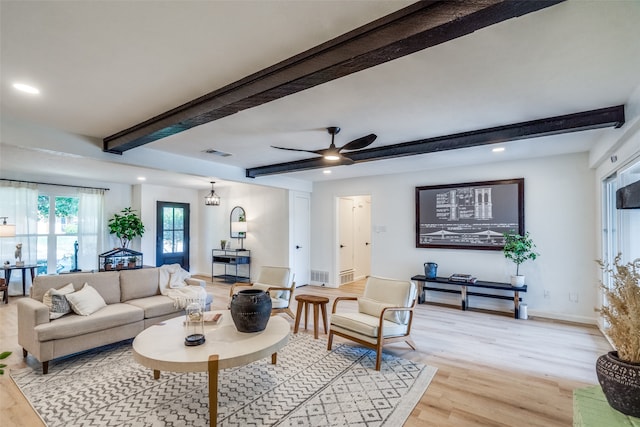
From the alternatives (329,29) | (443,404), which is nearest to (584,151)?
(443,404)

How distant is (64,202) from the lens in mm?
7098

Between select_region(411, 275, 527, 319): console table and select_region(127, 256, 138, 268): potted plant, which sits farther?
select_region(127, 256, 138, 268): potted plant

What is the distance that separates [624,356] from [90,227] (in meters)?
8.89

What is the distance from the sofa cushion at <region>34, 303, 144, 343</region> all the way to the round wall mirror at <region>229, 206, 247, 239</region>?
4.16m

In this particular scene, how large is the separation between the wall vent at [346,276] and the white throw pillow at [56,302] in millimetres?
5293

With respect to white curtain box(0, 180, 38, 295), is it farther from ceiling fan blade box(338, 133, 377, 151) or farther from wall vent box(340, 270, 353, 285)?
ceiling fan blade box(338, 133, 377, 151)

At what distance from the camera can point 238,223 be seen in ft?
26.0

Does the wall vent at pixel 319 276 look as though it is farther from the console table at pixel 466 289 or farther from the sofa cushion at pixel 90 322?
the sofa cushion at pixel 90 322

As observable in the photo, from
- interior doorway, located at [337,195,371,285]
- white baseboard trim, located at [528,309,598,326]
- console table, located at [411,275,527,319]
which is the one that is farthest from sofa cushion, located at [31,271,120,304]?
white baseboard trim, located at [528,309,598,326]

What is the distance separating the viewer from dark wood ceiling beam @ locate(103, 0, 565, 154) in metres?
1.53

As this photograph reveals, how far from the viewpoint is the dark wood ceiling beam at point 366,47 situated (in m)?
1.53

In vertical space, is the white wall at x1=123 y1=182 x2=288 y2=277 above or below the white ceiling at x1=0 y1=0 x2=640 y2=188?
below

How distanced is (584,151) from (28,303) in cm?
708

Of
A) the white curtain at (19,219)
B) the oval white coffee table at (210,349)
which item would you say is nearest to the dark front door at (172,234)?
the white curtain at (19,219)
